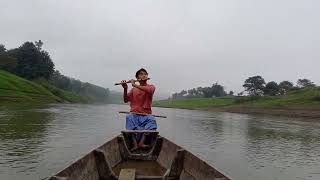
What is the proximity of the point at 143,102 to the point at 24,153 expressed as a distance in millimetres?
5539

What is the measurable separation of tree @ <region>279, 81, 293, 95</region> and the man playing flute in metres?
125

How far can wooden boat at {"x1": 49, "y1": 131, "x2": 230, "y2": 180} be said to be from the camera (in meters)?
7.60

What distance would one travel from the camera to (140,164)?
464 inches

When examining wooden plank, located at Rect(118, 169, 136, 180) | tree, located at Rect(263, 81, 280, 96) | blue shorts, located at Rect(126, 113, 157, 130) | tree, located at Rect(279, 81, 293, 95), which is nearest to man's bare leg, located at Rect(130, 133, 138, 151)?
blue shorts, located at Rect(126, 113, 157, 130)

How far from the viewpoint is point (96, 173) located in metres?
8.80

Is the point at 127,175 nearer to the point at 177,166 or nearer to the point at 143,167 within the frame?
the point at 177,166

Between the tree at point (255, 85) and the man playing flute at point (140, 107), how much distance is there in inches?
5254

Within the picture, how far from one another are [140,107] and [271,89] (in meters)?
129

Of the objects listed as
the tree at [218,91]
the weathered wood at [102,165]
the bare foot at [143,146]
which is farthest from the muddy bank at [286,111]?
the tree at [218,91]

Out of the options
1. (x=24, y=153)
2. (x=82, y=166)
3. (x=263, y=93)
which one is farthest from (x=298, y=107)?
(x=82, y=166)

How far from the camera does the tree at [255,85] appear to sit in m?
143

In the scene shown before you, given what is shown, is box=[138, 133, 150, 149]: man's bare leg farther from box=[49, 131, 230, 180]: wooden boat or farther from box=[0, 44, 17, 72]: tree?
box=[0, 44, 17, 72]: tree

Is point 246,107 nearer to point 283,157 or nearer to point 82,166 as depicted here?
point 283,157

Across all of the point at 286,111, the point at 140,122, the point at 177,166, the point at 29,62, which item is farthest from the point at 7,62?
the point at 177,166
